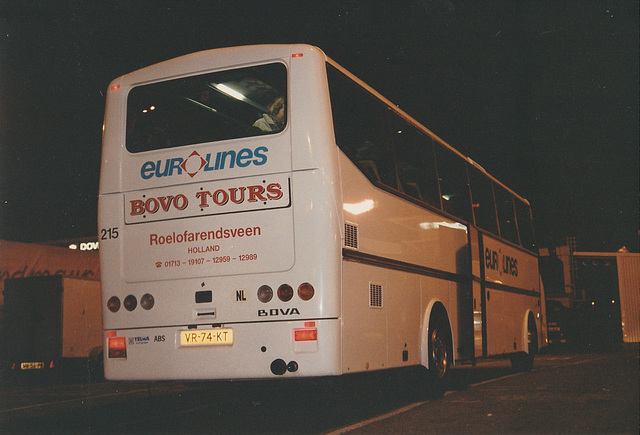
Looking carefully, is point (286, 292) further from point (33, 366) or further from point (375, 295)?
point (33, 366)

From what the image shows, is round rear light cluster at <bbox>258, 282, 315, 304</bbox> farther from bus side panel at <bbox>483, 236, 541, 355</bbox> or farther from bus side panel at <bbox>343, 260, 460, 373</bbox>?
bus side panel at <bbox>483, 236, 541, 355</bbox>

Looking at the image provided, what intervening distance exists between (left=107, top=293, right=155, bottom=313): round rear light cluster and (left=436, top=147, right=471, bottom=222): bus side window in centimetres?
488

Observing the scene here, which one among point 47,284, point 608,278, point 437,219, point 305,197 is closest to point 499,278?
point 437,219

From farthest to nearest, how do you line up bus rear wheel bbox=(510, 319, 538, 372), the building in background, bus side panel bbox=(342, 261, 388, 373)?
the building in background, bus rear wheel bbox=(510, 319, 538, 372), bus side panel bbox=(342, 261, 388, 373)

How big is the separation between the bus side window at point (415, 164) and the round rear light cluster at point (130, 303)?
3383mm

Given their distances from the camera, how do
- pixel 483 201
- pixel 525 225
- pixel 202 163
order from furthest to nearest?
1. pixel 525 225
2. pixel 483 201
3. pixel 202 163

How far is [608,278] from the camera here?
34594mm

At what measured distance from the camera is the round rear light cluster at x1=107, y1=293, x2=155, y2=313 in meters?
7.38

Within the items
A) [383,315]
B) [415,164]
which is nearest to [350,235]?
[383,315]

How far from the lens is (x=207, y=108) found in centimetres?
746

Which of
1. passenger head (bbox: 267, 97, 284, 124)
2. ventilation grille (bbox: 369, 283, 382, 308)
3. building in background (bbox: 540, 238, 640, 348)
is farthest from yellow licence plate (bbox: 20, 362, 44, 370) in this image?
building in background (bbox: 540, 238, 640, 348)

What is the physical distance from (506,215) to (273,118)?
28.2ft

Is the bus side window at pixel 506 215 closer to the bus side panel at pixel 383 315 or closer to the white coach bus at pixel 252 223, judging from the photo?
the bus side panel at pixel 383 315

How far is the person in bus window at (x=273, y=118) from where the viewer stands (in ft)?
23.4
